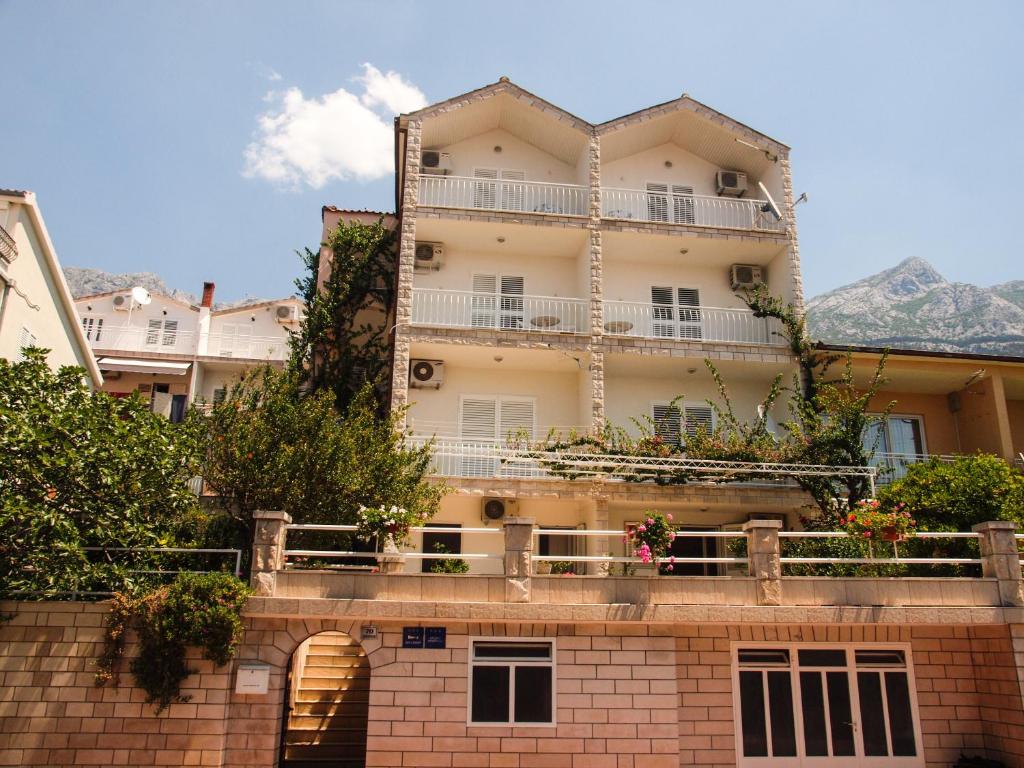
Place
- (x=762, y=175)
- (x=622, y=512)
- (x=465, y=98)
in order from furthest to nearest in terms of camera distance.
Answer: (x=762, y=175)
(x=465, y=98)
(x=622, y=512)

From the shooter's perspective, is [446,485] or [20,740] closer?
[20,740]

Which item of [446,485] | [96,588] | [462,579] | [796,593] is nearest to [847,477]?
[796,593]

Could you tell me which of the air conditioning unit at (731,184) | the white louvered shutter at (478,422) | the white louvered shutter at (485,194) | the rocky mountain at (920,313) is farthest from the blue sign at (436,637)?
the rocky mountain at (920,313)

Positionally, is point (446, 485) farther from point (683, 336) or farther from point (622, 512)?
point (683, 336)

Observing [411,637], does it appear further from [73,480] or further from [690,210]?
[690,210]

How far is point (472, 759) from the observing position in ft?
37.1

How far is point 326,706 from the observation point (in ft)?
47.8

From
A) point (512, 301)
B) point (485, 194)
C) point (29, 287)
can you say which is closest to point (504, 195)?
point (485, 194)

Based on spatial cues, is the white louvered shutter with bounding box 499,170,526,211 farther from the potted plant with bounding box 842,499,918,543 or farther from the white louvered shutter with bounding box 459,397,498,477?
the potted plant with bounding box 842,499,918,543

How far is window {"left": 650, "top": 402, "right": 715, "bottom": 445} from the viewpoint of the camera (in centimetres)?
2092

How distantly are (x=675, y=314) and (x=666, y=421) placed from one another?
123 inches

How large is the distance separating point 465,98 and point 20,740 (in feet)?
57.2

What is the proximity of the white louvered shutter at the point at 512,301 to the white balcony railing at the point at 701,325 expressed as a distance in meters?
2.32

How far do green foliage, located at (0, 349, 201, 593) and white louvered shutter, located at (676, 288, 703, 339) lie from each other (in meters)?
13.7
